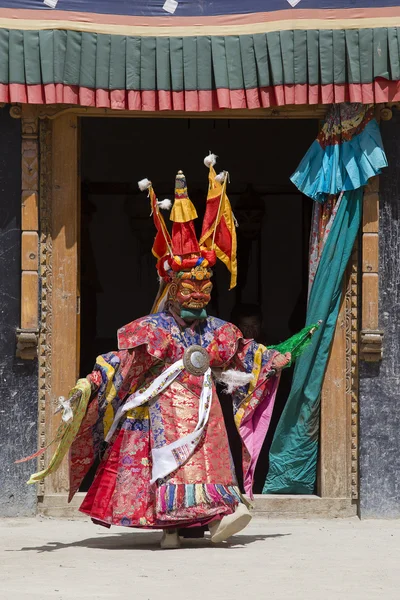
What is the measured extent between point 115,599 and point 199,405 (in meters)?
1.73

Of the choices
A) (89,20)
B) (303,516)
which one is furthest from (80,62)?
(303,516)

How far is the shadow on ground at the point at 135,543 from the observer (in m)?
7.66

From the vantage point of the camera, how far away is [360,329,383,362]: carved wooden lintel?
864 centimetres

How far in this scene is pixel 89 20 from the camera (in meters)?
8.54

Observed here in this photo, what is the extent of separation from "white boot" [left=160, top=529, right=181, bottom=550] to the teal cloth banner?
1.35 meters

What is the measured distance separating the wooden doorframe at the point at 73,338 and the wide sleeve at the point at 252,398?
2.95 ft

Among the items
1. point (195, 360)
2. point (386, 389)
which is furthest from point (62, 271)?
point (386, 389)

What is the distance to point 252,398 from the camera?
314 inches

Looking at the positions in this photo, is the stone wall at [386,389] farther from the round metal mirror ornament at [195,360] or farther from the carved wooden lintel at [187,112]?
the round metal mirror ornament at [195,360]

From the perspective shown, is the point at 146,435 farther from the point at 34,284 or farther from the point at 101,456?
the point at 34,284

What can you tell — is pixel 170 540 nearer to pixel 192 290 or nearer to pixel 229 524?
pixel 229 524

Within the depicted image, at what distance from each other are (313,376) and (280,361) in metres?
0.88

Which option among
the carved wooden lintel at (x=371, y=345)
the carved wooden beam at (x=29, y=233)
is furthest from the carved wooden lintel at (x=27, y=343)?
the carved wooden lintel at (x=371, y=345)

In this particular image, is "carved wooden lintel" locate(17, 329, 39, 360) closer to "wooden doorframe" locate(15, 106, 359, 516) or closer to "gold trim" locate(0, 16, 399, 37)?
"wooden doorframe" locate(15, 106, 359, 516)
